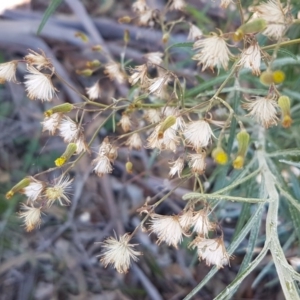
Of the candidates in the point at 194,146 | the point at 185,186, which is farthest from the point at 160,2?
the point at 194,146

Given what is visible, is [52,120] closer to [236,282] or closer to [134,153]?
[236,282]

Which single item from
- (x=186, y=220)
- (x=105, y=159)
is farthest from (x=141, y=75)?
(x=186, y=220)

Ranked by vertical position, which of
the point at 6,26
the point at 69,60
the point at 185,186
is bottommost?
the point at 185,186

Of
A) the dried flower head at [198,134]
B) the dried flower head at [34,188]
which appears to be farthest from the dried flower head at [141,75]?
the dried flower head at [34,188]

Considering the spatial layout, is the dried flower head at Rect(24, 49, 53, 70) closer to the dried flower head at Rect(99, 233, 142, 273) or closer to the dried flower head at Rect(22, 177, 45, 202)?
the dried flower head at Rect(22, 177, 45, 202)

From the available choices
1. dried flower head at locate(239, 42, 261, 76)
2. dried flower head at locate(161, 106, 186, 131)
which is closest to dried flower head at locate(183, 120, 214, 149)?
dried flower head at locate(161, 106, 186, 131)

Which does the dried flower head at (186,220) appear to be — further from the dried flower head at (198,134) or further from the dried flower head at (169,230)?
the dried flower head at (198,134)
